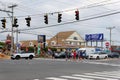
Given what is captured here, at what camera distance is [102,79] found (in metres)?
18.4

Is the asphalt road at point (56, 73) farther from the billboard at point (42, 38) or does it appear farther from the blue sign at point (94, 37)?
the blue sign at point (94, 37)

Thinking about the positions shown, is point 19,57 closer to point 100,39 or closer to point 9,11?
point 9,11

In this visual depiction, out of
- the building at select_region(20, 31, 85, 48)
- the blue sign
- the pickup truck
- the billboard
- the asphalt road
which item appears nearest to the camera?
the asphalt road

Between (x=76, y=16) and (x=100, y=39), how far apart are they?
211 ft

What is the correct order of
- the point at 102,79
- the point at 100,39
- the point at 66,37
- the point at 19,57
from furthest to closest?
the point at 66,37 → the point at 100,39 → the point at 19,57 → the point at 102,79

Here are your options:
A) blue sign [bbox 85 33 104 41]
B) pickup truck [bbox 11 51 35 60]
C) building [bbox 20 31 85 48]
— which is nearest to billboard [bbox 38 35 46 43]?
blue sign [bbox 85 33 104 41]

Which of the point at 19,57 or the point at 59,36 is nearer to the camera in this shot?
the point at 19,57

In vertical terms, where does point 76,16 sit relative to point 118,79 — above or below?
above

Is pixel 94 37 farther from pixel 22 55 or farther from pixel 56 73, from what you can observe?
pixel 56 73

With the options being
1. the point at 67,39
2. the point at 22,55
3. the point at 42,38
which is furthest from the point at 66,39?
the point at 22,55

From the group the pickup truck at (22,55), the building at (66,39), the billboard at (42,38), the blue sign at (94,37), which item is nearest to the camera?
the pickup truck at (22,55)

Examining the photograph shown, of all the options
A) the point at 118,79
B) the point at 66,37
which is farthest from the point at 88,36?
the point at 118,79

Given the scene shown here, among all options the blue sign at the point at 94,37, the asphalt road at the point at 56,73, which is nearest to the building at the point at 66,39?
the blue sign at the point at 94,37

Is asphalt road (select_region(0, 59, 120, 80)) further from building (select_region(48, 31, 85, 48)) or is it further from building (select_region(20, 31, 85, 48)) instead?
building (select_region(48, 31, 85, 48))
